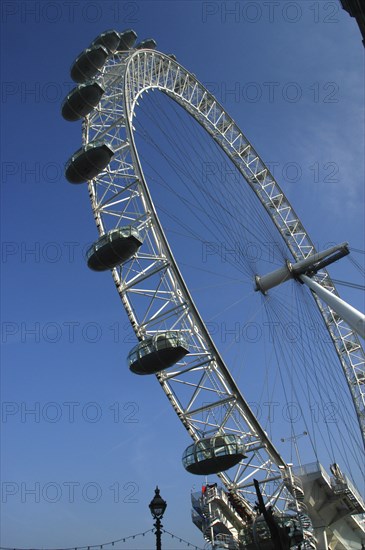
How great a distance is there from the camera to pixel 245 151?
154 ft

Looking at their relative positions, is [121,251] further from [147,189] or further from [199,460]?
[199,460]

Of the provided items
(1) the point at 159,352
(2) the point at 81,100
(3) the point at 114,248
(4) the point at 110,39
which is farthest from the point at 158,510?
(4) the point at 110,39

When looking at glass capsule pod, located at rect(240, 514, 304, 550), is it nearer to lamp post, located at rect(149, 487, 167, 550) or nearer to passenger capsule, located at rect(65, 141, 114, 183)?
lamp post, located at rect(149, 487, 167, 550)

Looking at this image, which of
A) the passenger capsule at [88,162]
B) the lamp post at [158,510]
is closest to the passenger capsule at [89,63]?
the passenger capsule at [88,162]

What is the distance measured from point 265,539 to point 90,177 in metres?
22.3

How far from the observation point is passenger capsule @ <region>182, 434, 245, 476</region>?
1081 inches

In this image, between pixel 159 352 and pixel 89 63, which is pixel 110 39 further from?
pixel 159 352

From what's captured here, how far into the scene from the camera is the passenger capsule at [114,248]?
2969cm

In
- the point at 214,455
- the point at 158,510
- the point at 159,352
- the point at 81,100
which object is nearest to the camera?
the point at 158,510

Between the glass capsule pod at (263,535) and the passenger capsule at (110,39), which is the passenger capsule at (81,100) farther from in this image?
the glass capsule pod at (263,535)

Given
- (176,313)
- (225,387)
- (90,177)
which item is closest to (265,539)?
(225,387)

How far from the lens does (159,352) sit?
27.6m

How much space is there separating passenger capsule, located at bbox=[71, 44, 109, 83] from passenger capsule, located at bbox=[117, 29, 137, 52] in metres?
4.12

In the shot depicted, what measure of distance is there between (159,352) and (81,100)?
17.6 m
